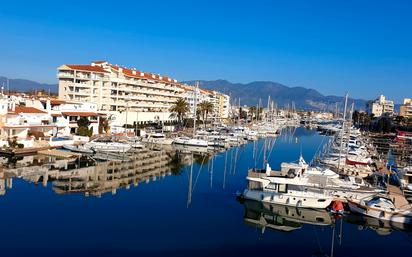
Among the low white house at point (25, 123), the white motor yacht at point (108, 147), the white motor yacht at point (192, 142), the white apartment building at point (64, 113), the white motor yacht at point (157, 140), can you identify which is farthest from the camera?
the white motor yacht at point (157, 140)

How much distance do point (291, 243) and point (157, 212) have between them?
8.58m

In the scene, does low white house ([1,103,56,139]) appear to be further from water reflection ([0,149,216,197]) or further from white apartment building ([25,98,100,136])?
water reflection ([0,149,216,197])

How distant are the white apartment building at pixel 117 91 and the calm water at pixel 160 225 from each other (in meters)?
35.7

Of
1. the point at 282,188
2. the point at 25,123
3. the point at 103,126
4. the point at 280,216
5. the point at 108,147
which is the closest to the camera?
the point at 280,216

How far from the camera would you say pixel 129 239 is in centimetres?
2077

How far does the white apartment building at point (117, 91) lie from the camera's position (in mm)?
71000

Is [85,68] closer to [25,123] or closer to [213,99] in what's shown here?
[25,123]

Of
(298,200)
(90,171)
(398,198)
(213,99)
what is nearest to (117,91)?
(90,171)

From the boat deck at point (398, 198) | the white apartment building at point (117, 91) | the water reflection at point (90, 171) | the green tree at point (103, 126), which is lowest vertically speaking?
the water reflection at point (90, 171)

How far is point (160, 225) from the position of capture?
2347 centimetres

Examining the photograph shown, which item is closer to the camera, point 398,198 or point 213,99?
point 398,198

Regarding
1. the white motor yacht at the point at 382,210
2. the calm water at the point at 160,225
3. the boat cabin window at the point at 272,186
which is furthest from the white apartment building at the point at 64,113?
the white motor yacht at the point at 382,210

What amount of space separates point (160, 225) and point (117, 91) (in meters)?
55.8

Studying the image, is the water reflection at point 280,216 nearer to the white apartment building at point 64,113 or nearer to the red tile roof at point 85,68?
the white apartment building at point 64,113
